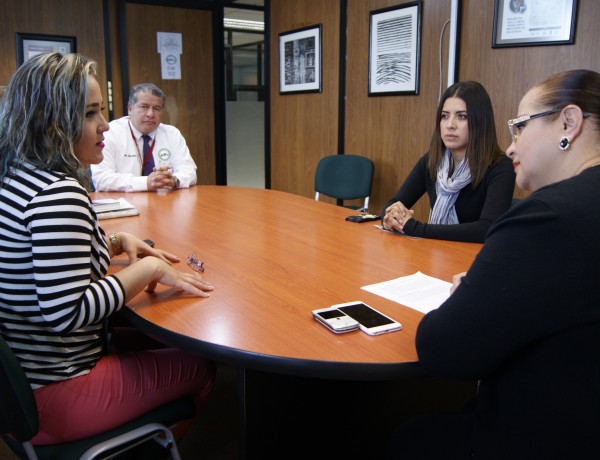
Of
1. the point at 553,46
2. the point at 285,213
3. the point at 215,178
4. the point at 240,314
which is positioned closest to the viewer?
the point at 240,314

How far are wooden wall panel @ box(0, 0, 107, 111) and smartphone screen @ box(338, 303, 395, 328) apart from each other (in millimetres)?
4673

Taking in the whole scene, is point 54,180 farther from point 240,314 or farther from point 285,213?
point 285,213

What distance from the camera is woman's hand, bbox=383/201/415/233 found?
2.13 meters

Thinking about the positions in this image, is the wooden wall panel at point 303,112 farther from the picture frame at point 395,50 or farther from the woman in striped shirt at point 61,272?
the woman in striped shirt at point 61,272

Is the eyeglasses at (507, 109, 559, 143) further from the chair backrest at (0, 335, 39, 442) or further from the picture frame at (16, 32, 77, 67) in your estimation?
the picture frame at (16, 32, 77, 67)

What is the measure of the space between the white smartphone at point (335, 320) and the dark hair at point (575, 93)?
0.61 metres

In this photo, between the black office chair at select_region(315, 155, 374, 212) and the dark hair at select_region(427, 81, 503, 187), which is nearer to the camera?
the dark hair at select_region(427, 81, 503, 187)

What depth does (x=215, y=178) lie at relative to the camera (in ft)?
21.0

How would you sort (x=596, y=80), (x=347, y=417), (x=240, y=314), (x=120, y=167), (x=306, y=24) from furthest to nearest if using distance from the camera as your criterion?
(x=306, y=24) → (x=120, y=167) → (x=347, y=417) → (x=240, y=314) → (x=596, y=80)

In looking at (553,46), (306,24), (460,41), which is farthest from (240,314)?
(306,24)

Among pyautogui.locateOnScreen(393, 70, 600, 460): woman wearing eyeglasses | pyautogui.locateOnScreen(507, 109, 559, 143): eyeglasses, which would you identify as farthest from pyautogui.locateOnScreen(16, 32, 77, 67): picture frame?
pyautogui.locateOnScreen(393, 70, 600, 460): woman wearing eyeglasses

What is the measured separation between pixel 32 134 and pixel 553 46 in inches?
110

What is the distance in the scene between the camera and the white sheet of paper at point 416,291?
53.8 inches

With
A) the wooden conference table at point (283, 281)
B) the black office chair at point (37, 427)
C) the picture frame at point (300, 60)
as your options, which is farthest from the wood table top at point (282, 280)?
the picture frame at point (300, 60)
